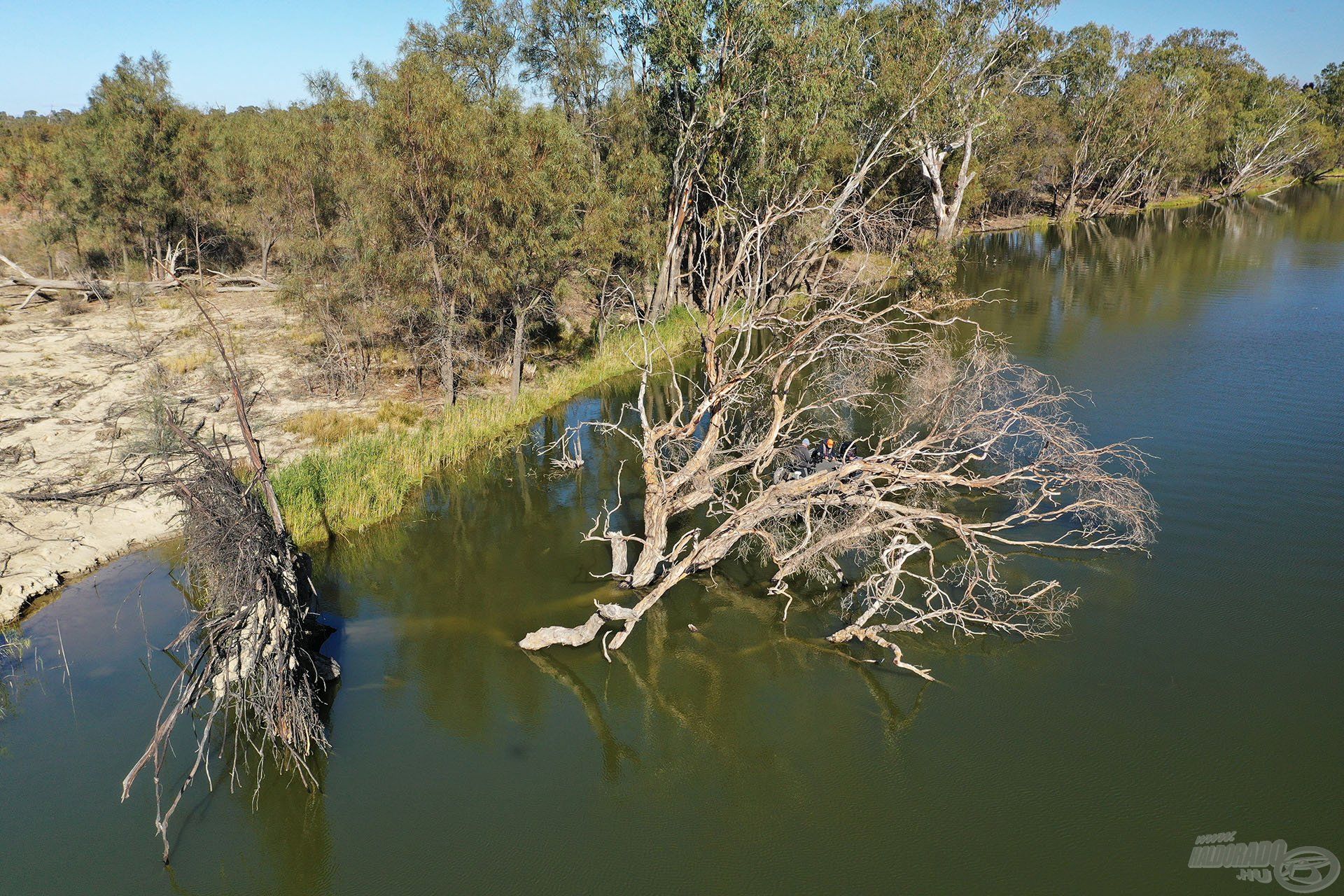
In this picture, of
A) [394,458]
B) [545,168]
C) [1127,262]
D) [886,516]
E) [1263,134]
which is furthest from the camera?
[1263,134]

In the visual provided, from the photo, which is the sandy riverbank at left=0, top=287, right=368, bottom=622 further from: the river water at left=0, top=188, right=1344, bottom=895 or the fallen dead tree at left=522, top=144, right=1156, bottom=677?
the fallen dead tree at left=522, top=144, right=1156, bottom=677

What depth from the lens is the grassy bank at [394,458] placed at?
17.1 m

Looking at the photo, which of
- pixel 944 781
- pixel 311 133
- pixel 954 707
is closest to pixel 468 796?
pixel 944 781

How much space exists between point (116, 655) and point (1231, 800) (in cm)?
1642

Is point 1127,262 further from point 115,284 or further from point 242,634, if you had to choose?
point 115,284

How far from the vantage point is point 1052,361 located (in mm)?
27312

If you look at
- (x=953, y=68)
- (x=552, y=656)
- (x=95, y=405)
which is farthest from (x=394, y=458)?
(x=953, y=68)

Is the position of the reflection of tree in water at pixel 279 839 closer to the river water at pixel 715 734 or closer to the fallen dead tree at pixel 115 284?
the river water at pixel 715 734

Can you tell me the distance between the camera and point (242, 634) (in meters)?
11.2

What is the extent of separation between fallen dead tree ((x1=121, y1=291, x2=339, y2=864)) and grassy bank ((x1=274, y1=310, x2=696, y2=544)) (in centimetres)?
552

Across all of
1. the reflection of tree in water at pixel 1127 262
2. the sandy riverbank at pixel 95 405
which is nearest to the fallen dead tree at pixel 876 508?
the sandy riverbank at pixel 95 405

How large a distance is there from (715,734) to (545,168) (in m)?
16.7

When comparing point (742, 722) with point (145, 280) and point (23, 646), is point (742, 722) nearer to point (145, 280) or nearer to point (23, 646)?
point (23, 646)

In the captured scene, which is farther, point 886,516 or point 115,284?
point 115,284
